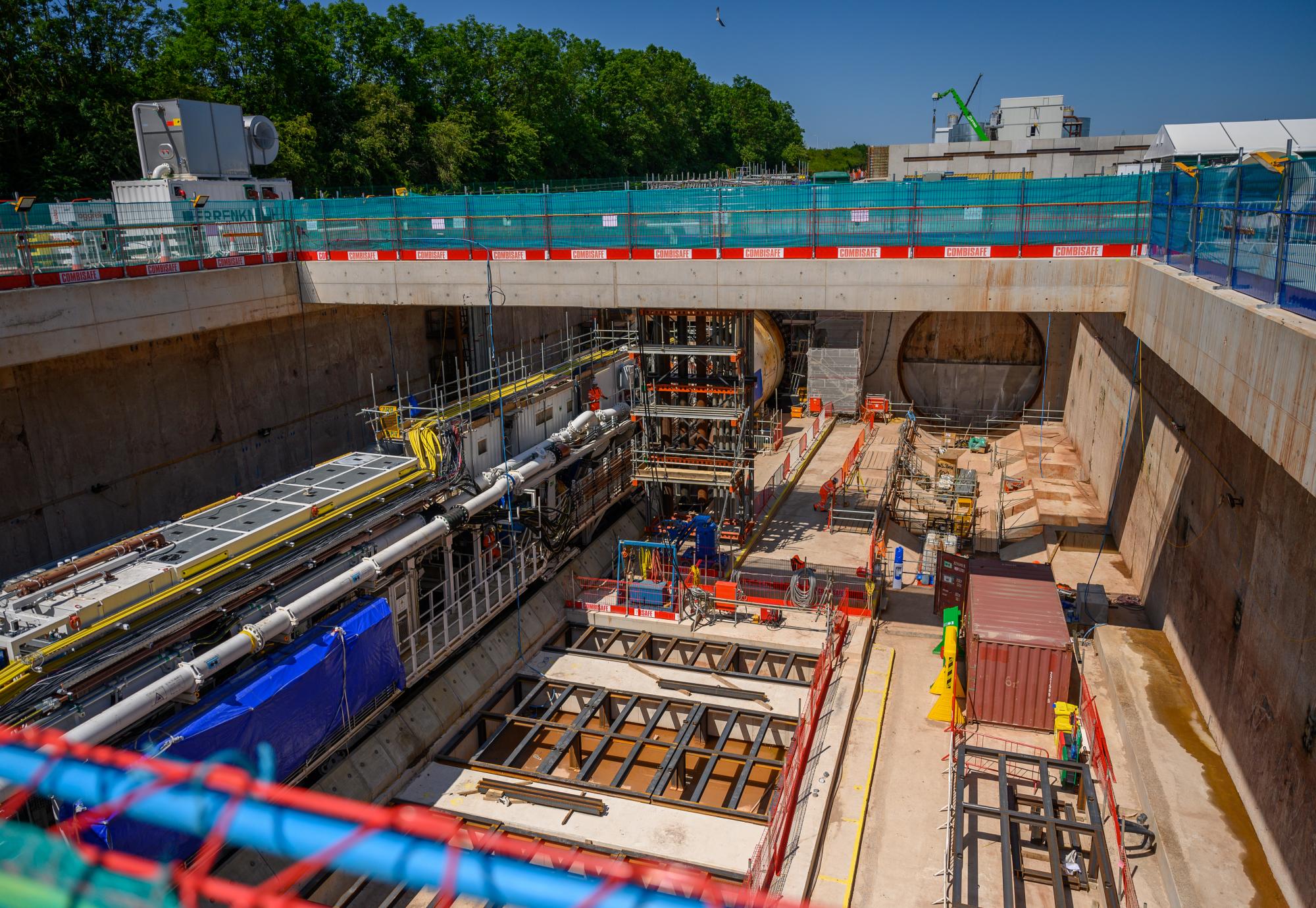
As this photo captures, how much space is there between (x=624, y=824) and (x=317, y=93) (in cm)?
4421

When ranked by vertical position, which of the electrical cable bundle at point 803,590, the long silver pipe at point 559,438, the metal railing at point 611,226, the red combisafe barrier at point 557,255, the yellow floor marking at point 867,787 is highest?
the metal railing at point 611,226

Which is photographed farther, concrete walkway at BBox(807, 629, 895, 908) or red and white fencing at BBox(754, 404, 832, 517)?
red and white fencing at BBox(754, 404, 832, 517)

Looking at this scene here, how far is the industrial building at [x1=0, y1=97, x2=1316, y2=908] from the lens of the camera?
40.9ft

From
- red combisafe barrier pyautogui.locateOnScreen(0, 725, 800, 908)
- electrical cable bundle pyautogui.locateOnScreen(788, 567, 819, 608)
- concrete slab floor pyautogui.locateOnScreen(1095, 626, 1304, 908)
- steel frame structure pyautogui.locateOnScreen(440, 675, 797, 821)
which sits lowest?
steel frame structure pyautogui.locateOnScreen(440, 675, 797, 821)

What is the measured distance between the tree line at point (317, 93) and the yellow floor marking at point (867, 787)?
3196 cm

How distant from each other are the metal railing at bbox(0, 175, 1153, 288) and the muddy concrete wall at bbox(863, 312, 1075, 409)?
2060cm

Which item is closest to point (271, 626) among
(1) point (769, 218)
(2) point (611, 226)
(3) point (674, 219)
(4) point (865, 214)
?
(2) point (611, 226)

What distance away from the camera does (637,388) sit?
2731 cm

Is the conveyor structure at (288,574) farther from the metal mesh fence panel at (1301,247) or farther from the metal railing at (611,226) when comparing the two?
the metal mesh fence panel at (1301,247)

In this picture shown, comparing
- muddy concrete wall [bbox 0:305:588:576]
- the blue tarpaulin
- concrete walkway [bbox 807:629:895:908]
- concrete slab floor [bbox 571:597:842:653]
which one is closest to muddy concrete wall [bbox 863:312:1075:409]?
concrete slab floor [bbox 571:597:842:653]

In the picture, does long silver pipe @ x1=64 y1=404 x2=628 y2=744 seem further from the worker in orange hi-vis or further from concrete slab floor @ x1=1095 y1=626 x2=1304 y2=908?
concrete slab floor @ x1=1095 y1=626 x2=1304 y2=908

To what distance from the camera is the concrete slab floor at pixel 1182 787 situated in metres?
12.5

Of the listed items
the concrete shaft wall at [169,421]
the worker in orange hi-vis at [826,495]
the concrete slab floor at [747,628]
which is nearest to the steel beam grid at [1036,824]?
the concrete slab floor at [747,628]

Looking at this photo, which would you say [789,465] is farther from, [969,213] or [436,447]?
[436,447]
